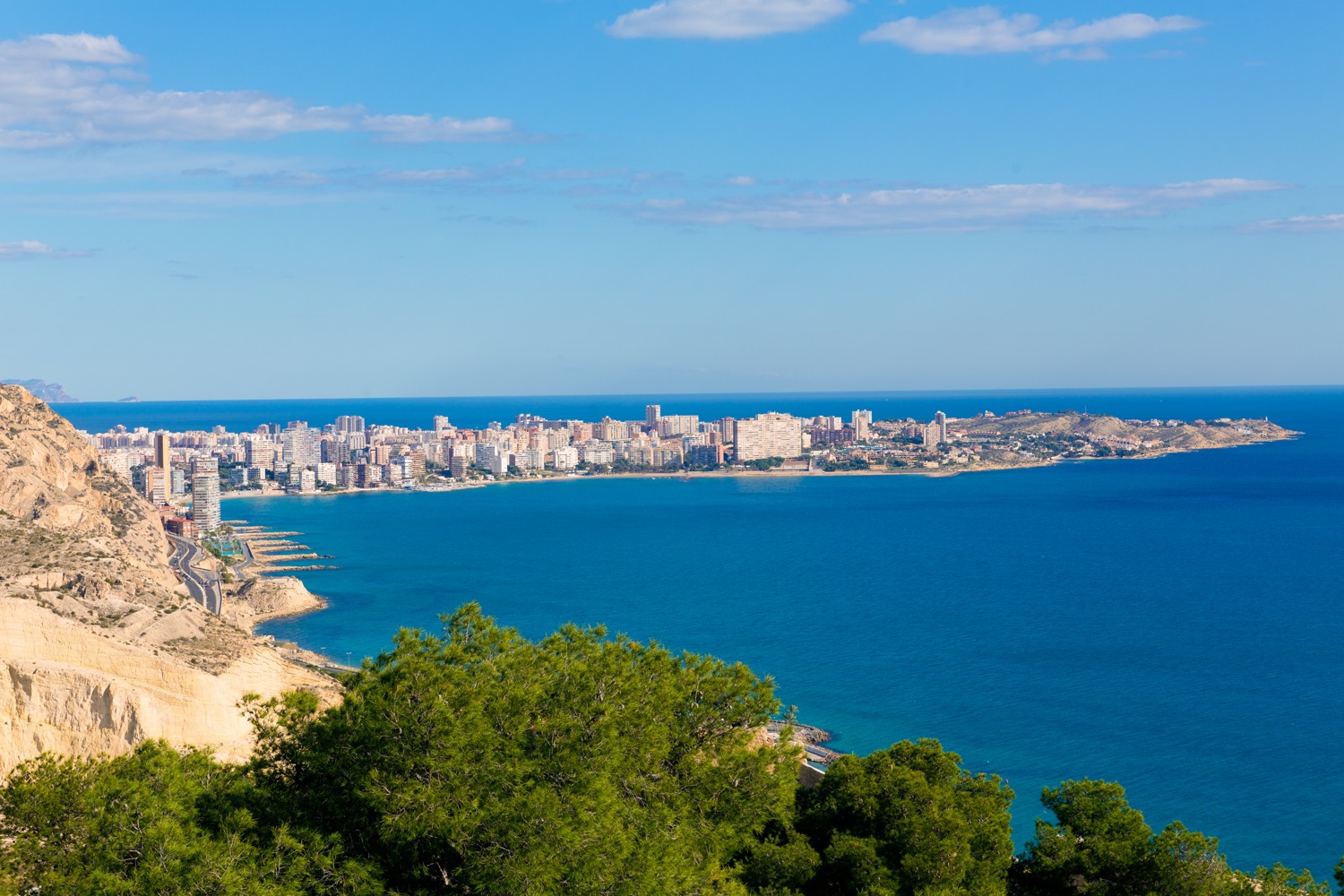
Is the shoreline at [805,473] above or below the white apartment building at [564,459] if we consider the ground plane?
below

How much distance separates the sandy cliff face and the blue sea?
42.8ft

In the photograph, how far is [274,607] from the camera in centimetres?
4972

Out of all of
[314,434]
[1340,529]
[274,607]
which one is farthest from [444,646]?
[314,434]

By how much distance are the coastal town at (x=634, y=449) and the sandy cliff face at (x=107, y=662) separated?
67811 mm

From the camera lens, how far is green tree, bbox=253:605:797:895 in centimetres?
1132

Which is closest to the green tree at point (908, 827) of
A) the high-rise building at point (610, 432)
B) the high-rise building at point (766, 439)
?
the high-rise building at point (766, 439)

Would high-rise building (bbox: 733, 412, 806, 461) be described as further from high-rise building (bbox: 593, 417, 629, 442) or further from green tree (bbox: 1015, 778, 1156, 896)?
green tree (bbox: 1015, 778, 1156, 896)

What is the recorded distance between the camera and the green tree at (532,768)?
11320 mm

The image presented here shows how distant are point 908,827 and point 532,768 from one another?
471 centimetres

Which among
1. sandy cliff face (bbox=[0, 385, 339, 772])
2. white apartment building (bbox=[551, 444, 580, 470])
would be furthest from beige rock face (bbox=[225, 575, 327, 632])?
white apartment building (bbox=[551, 444, 580, 470])

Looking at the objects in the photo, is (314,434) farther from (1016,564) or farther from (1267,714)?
(1267,714)

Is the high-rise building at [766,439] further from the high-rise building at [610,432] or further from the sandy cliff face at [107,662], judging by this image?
the sandy cliff face at [107,662]

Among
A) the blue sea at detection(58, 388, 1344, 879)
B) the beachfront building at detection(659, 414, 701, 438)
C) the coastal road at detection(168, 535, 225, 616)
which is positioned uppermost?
the beachfront building at detection(659, 414, 701, 438)

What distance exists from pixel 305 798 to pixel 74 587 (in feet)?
59.4
